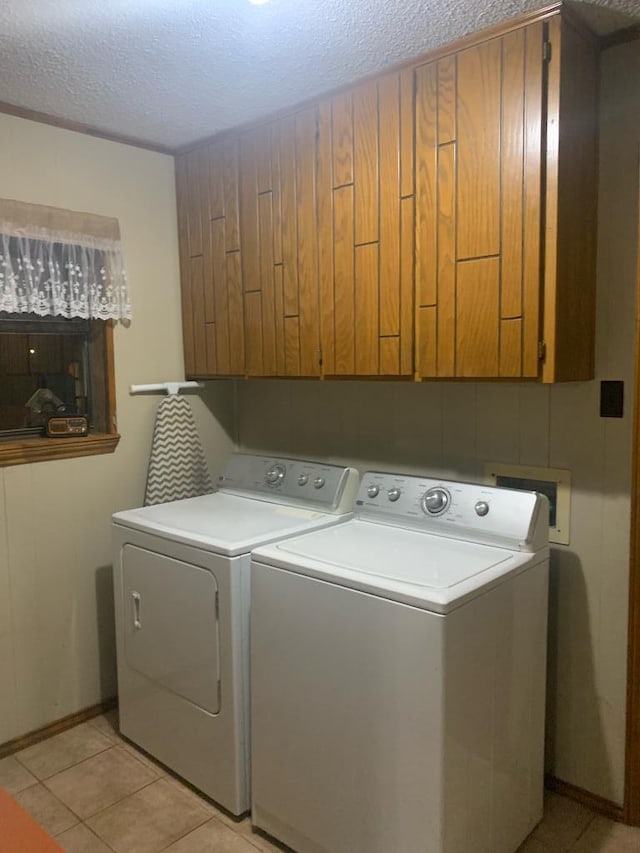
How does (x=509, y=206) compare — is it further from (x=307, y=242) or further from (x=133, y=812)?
(x=133, y=812)

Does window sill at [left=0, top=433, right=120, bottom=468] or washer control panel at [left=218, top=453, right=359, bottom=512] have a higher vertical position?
window sill at [left=0, top=433, right=120, bottom=468]

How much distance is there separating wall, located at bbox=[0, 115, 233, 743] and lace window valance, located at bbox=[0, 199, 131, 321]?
6 centimetres

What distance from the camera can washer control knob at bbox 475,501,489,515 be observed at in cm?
190

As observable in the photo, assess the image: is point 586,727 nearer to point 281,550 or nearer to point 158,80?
point 281,550

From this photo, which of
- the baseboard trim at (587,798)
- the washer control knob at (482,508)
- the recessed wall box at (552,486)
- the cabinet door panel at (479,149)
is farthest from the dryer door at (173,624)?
the cabinet door panel at (479,149)

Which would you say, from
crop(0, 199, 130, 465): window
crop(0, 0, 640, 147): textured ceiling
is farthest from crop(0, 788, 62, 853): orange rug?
crop(0, 0, 640, 147): textured ceiling

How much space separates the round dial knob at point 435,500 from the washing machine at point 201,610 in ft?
1.08

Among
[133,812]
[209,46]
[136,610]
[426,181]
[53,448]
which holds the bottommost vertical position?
[133,812]

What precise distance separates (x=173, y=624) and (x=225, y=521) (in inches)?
14.2

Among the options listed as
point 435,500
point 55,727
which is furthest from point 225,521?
point 55,727

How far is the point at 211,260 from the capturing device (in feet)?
8.57

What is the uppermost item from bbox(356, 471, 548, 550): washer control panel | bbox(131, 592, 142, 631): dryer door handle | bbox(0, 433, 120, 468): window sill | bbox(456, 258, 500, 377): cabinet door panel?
bbox(456, 258, 500, 377): cabinet door panel

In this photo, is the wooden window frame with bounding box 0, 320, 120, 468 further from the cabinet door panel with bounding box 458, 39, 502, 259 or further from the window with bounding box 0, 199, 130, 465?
the cabinet door panel with bounding box 458, 39, 502, 259

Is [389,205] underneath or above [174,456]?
above
